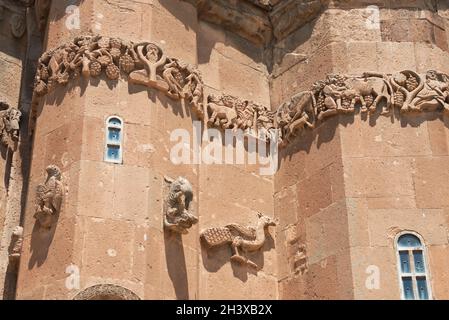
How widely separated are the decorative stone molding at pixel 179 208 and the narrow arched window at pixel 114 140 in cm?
93

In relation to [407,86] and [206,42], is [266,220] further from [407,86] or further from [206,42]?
[206,42]

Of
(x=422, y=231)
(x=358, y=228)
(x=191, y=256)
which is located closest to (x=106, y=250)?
(x=191, y=256)

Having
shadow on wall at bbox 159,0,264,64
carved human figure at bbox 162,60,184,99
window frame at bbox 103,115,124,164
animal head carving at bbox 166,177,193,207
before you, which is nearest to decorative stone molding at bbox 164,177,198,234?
animal head carving at bbox 166,177,193,207

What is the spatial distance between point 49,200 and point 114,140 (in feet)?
4.44

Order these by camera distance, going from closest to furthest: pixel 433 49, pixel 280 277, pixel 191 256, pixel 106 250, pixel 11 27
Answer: pixel 106 250 → pixel 191 256 → pixel 280 277 → pixel 433 49 → pixel 11 27

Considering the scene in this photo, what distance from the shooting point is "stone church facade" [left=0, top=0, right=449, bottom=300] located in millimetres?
13633

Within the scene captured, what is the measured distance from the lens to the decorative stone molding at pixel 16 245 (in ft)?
46.9

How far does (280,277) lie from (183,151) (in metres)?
2.62

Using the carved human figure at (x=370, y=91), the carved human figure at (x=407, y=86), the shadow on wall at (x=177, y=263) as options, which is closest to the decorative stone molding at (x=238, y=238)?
the shadow on wall at (x=177, y=263)

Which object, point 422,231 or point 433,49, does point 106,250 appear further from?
point 433,49

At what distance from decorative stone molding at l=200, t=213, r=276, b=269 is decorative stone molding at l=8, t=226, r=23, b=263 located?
9.07 feet

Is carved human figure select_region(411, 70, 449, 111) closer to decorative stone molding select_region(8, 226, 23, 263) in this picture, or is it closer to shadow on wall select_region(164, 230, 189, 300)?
shadow on wall select_region(164, 230, 189, 300)

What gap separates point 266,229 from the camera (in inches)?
617

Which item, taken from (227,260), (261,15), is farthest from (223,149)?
(261,15)
